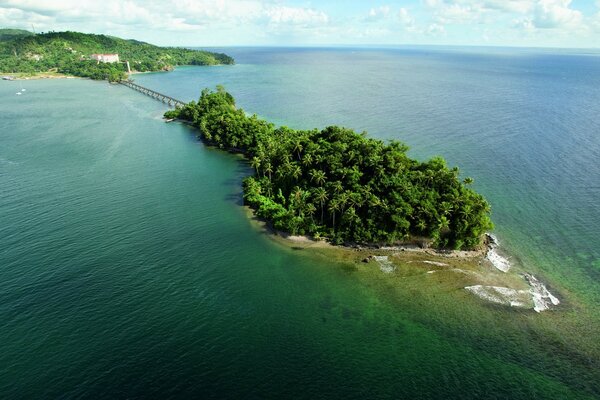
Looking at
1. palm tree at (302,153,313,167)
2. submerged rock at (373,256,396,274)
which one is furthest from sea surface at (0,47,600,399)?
palm tree at (302,153,313,167)

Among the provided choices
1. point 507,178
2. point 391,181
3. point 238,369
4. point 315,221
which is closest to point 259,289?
point 238,369

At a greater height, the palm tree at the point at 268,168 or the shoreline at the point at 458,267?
the palm tree at the point at 268,168

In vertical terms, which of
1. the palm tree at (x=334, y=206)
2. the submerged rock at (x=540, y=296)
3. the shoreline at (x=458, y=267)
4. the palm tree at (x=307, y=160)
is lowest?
the submerged rock at (x=540, y=296)

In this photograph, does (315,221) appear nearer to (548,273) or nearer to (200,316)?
(200,316)

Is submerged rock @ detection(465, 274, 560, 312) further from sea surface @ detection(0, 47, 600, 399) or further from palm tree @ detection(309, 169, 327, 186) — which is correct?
palm tree @ detection(309, 169, 327, 186)

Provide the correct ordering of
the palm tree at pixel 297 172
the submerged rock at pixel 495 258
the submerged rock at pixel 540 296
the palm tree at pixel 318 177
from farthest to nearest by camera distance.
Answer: the palm tree at pixel 297 172, the palm tree at pixel 318 177, the submerged rock at pixel 495 258, the submerged rock at pixel 540 296

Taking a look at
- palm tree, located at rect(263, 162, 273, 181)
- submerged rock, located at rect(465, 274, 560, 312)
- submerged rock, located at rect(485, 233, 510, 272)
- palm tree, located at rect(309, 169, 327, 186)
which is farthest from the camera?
palm tree, located at rect(263, 162, 273, 181)

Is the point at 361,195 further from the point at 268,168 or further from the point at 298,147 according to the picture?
the point at 268,168

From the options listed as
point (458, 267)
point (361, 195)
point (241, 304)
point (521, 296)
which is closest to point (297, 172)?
point (361, 195)

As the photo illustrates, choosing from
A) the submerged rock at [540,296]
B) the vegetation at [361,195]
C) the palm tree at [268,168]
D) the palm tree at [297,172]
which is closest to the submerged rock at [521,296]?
the submerged rock at [540,296]

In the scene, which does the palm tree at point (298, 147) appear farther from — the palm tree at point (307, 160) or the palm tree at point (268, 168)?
the palm tree at point (268, 168)
